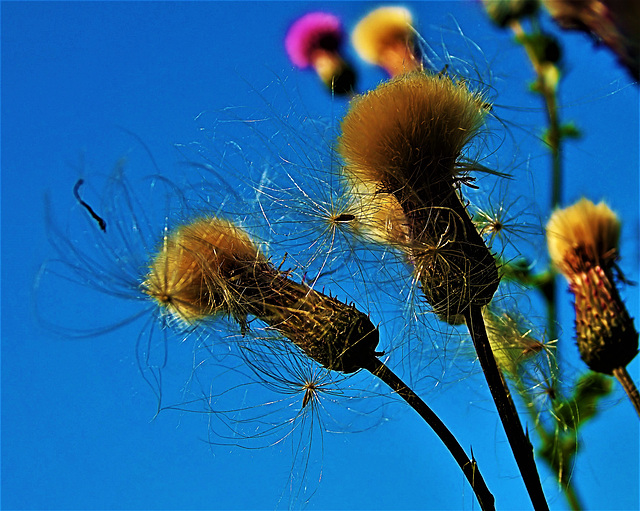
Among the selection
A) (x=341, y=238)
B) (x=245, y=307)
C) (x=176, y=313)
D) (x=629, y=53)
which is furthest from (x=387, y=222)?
(x=629, y=53)

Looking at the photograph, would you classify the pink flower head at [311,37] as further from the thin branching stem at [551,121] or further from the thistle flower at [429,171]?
the thistle flower at [429,171]

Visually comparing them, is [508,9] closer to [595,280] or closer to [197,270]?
[595,280]

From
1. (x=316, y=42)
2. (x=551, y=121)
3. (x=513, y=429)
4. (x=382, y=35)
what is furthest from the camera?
(x=316, y=42)

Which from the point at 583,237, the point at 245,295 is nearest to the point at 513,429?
the point at 245,295

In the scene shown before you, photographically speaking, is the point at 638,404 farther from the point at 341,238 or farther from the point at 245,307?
the point at 245,307

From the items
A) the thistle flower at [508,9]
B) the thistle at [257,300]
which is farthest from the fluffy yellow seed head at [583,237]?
the thistle at [257,300]
